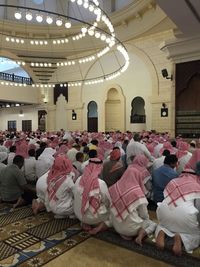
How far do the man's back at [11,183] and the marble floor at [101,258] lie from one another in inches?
59.9

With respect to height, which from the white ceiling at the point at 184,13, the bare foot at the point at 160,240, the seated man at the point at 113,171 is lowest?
the bare foot at the point at 160,240

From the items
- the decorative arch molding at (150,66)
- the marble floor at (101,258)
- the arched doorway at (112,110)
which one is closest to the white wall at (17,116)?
the arched doorway at (112,110)

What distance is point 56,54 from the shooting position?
16.4m

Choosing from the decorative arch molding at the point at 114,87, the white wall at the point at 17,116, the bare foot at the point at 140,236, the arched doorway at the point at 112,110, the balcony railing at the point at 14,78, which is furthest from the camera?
the white wall at the point at 17,116

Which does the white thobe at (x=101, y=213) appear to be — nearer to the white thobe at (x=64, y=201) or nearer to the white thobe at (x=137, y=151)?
the white thobe at (x=64, y=201)

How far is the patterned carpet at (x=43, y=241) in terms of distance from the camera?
90.1 inches

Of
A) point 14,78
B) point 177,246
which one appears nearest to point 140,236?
point 177,246

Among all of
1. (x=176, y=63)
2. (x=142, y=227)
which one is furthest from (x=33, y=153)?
(x=176, y=63)

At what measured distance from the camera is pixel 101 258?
2324mm

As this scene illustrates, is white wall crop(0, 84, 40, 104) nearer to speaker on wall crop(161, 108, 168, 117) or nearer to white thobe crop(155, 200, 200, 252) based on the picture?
speaker on wall crop(161, 108, 168, 117)

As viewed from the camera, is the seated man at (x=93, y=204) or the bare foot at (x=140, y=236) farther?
the seated man at (x=93, y=204)

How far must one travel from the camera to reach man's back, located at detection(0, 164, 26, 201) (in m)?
3.73

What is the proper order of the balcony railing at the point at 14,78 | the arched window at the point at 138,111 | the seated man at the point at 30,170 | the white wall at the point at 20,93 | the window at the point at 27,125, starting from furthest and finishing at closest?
the window at the point at 27,125 → the balcony railing at the point at 14,78 → the white wall at the point at 20,93 → the arched window at the point at 138,111 → the seated man at the point at 30,170

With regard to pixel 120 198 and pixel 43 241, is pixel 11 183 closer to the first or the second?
pixel 43 241
